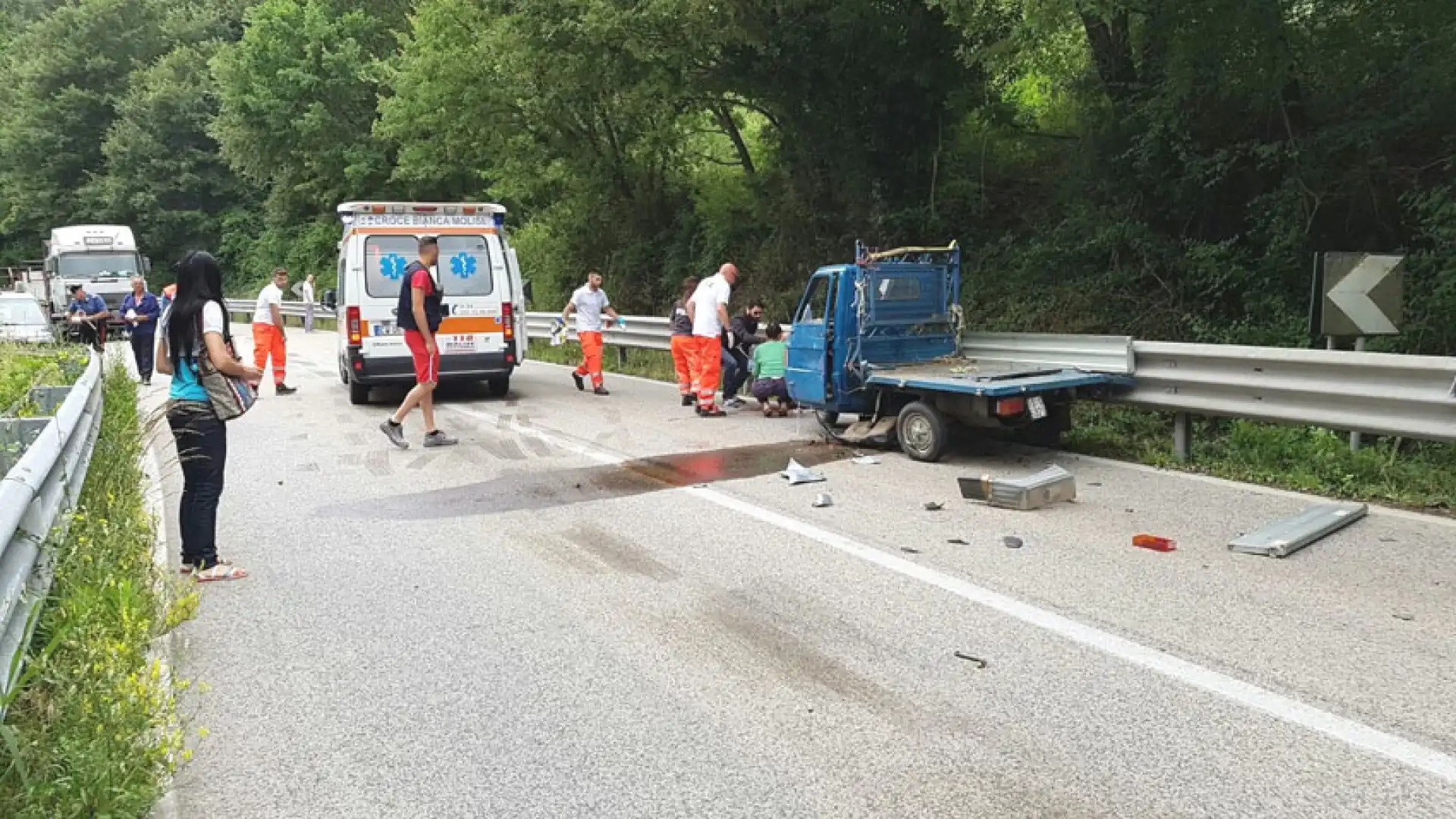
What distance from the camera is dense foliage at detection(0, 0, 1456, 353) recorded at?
35.3ft

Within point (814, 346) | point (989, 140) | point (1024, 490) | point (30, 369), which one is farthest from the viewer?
point (989, 140)

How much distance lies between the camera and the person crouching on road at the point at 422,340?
974 cm

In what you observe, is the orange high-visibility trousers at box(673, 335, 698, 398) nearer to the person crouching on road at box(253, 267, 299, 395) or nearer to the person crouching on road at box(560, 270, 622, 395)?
the person crouching on road at box(560, 270, 622, 395)

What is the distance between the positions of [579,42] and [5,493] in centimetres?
1199

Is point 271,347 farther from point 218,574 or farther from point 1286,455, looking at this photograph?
point 1286,455

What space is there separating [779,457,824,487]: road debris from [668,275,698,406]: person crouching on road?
4.31m

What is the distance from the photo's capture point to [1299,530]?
19.4ft

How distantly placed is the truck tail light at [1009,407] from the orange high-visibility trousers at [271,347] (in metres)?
10.4

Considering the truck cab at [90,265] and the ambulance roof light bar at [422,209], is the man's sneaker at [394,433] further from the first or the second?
the truck cab at [90,265]

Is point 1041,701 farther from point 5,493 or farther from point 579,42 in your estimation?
point 579,42

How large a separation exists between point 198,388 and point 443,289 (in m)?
7.31

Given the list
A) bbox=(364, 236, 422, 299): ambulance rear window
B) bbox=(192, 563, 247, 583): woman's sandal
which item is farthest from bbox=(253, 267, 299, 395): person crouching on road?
bbox=(192, 563, 247, 583): woman's sandal

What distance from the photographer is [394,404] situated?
13328 millimetres

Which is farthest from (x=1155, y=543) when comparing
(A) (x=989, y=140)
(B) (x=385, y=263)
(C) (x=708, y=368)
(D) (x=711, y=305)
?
(A) (x=989, y=140)
